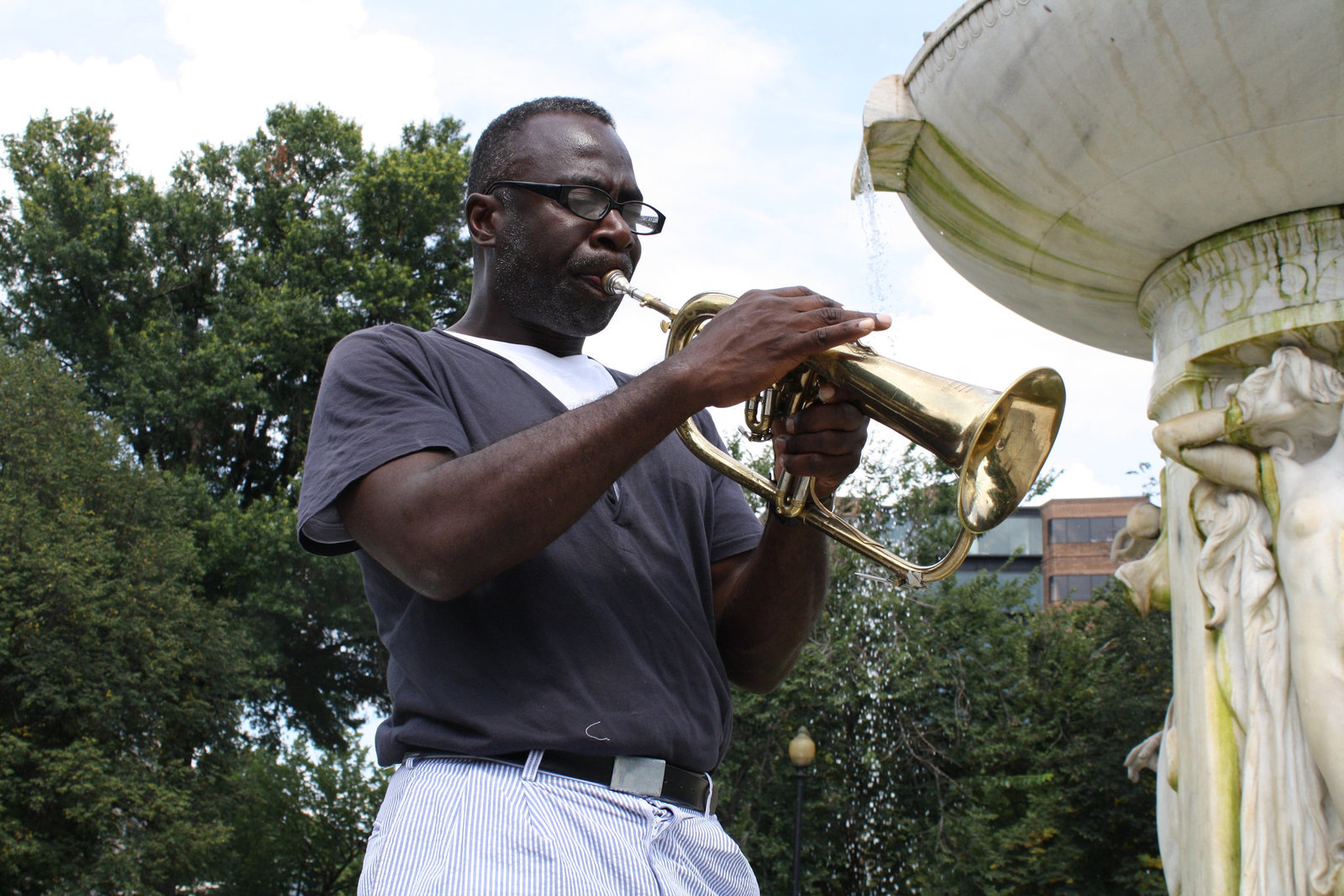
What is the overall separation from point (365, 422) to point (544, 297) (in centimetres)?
56

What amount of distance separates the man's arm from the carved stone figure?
2960 mm

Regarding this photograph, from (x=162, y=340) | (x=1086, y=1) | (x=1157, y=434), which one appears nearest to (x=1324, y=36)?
(x=1086, y=1)

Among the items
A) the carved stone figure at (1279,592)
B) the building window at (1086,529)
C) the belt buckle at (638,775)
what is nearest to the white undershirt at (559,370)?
the belt buckle at (638,775)

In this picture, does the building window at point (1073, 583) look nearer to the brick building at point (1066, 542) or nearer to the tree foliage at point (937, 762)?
the brick building at point (1066, 542)

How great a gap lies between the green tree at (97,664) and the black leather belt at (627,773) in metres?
15.4

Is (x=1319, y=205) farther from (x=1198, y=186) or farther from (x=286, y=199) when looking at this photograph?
(x=286, y=199)

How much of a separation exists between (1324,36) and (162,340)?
18949 mm

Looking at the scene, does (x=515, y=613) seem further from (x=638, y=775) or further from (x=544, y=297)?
(x=544, y=297)

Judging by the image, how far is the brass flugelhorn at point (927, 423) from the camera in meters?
2.26

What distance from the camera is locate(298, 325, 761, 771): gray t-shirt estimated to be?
1902 millimetres

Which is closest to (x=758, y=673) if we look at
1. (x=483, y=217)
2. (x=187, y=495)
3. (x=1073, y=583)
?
(x=483, y=217)

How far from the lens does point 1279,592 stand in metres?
4.35

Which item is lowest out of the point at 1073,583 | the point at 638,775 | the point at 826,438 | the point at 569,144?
the point at 638,775

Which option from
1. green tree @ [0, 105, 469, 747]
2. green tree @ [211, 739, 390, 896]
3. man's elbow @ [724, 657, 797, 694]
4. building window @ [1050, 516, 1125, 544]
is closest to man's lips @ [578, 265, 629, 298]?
man's elbow @ [724, 657, 797, 694]
